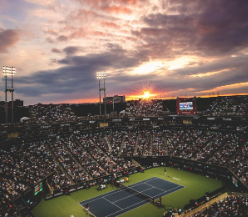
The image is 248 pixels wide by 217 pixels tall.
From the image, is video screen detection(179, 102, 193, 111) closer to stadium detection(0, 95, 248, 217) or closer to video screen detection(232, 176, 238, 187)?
stadium detection(0, 95, 248, 217)

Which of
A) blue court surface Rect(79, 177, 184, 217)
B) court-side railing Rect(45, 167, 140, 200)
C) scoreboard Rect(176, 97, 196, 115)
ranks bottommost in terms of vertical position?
blue court surface Rect(79, 177, 184, 217)

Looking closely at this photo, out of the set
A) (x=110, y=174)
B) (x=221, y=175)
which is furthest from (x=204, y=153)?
(x=110, y=174)

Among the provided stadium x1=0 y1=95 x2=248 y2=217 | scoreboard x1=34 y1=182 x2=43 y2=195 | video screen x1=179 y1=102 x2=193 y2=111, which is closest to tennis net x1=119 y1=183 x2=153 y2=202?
stadium x1=0 y1=95 x2=248 y2=217

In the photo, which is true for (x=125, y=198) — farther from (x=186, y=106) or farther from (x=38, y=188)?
(x=186, y=106)

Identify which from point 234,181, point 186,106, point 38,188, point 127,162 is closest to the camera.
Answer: point 38,188

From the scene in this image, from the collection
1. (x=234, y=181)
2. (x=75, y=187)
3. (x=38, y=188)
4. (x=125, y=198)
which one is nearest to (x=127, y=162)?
(x=125, y=198)

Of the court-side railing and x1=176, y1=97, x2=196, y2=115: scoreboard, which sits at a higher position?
x1=176, y1=97, x2=196, y2=115: scoreboard

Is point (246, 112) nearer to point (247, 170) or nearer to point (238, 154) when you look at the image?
point (238, 154)
